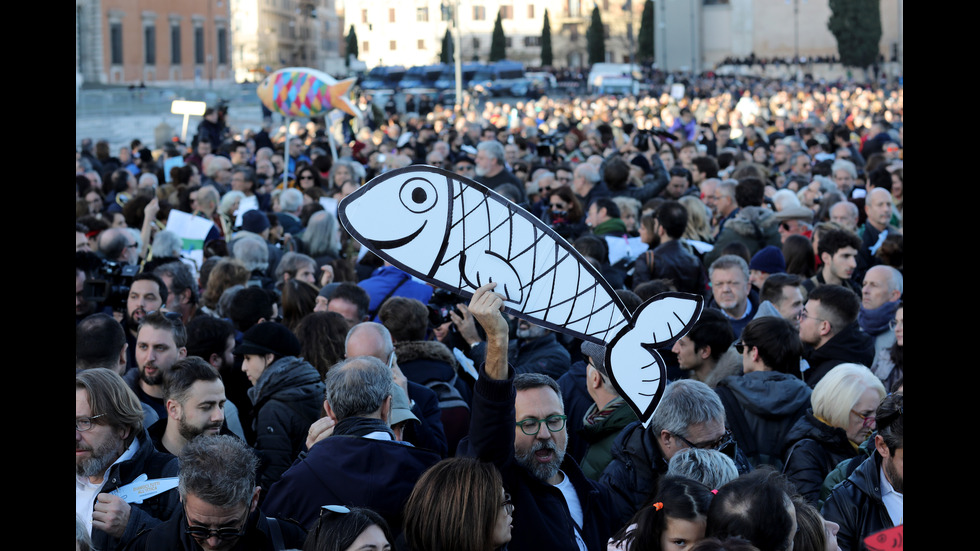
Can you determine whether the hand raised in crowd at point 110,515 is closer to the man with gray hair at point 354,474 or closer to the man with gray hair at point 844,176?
the man with gray hair at point 354,474

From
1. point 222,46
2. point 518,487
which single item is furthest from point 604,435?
point 222,46

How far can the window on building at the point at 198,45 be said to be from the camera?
6225 centimetres

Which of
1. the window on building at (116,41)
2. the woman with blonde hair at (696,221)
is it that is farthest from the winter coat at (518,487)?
the window on building at (116,41)

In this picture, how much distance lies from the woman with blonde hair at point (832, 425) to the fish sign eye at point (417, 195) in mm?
1544

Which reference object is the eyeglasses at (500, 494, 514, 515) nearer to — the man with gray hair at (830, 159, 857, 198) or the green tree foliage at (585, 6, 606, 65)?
the man with gray hair at (830, 159, 857, 198)

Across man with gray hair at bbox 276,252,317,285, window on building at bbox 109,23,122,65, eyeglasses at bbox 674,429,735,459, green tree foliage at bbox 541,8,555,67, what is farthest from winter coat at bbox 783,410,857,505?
green tree foliage at bbox 541,8,555,67

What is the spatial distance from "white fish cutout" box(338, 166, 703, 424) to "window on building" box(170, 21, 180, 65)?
5942cm

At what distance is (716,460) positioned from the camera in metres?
3.44

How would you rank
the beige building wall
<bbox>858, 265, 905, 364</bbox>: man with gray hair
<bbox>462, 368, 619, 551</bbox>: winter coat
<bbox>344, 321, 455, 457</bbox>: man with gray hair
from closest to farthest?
<bbox>462, 368, 619, 551</bbox>: winter coat < <bbox>344, 321, 455, 457</bbox>: man with gray hair < <bbox>858, 265, 905, 364</bbox>: man with gray hair < the beige building wall

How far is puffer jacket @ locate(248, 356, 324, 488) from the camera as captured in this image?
171 inches

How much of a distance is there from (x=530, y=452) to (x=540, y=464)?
5 cm
